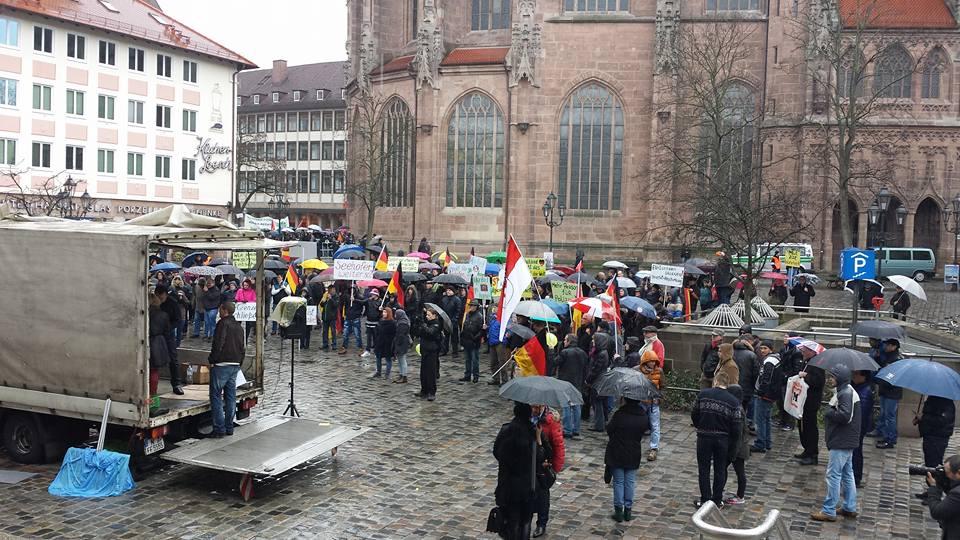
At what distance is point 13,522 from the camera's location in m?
8.86

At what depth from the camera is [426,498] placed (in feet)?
33.1

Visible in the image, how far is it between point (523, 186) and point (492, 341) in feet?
84.8

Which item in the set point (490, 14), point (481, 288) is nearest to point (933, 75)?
point (490, 14)

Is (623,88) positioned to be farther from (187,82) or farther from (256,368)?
(256,368)

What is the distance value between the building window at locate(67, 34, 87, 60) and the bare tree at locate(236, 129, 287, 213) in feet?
45.7

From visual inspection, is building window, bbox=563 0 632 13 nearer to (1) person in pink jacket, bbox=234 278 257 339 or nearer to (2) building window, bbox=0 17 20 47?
(2) building window, bbox=0 17 20 47

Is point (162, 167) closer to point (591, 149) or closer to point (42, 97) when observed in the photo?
point (42, 97)

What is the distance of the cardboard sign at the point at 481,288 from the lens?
62.9 ft

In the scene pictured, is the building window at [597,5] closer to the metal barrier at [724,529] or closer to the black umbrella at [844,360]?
the black umbrella at [844,360]

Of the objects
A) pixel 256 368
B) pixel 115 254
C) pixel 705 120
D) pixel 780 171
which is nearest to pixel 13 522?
pixel 115 254

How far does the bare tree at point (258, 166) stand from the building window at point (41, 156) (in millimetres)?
13709

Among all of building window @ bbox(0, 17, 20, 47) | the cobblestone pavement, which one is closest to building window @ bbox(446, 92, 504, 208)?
building window @ bbox(0, 17, 20, 47)

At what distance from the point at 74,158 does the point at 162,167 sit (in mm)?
5051

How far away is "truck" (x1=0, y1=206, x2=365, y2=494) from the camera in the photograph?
32.0 feet
